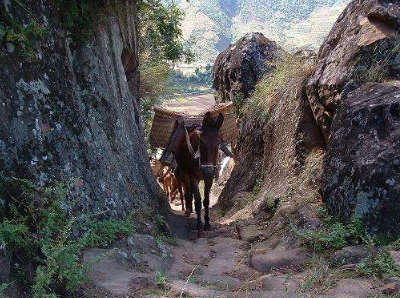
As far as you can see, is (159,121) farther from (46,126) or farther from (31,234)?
(31,234)

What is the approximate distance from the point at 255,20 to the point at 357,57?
Answer: 12326cm

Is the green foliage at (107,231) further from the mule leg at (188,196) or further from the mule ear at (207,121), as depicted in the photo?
the mule leg at (188,196)

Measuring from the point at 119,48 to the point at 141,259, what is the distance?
14.6 feet

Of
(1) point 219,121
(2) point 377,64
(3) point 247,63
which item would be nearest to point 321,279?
(2) point 377,64

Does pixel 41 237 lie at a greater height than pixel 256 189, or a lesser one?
greater

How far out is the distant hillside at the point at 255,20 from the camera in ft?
324

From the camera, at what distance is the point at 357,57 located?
8391mm

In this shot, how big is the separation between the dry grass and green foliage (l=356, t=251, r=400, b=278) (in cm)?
524

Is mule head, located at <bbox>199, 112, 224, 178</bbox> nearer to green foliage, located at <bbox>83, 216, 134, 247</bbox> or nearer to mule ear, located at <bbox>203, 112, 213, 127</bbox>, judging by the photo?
mule ear, located at <bbox>203, 112, 213, 127</bbox>

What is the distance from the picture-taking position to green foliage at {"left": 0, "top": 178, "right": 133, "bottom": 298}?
3.93 m

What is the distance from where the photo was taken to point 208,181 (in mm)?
9461

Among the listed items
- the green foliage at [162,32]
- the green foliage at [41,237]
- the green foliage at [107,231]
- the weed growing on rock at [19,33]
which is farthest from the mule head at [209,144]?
the green foliage at [162,32]

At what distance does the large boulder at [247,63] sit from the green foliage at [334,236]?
858 centimetres

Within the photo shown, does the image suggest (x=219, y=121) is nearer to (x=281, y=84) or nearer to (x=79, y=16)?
(x=281, y=84)
